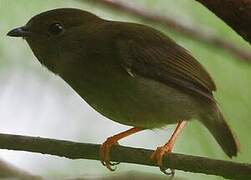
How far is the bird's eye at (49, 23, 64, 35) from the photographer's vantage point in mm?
3467

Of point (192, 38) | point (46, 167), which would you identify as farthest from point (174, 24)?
point (46, 167)

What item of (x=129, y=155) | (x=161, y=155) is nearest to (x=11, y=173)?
(x=129, y=155)

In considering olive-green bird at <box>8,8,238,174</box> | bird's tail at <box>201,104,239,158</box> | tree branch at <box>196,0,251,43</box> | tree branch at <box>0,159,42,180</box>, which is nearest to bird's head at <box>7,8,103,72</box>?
olive-green bird at <box>8,8,238,174</box>

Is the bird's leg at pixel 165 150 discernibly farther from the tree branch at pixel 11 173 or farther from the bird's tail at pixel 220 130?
the tree branch at pixel 11 173

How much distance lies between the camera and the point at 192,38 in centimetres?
345

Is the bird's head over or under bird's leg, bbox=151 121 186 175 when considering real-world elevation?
over

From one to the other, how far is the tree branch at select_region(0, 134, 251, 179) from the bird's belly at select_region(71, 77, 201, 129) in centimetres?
51

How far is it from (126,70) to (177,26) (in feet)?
1.06

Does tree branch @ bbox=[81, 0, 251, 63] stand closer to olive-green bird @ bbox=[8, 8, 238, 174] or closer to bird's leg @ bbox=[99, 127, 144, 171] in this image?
olive-green bird @ bbox=[8, 8, 238, 174]

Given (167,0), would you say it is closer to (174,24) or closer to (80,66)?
(174,24)

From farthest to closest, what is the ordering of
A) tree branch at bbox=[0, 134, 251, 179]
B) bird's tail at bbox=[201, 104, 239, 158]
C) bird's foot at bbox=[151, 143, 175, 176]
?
1. bird's tail at bbox=[201, 104, 239, 158]
2. bird's foot at bbox=[151, 143, 175, 176]
3. tree branch at bbox=[0, 134, 251, 179]

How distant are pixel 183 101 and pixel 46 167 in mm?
726

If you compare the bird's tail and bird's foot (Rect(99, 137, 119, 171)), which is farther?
the bird's tail

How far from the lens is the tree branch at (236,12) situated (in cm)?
254
